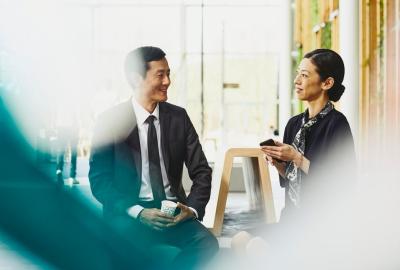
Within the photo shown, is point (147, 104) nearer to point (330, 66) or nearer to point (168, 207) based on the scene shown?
point (168, 207)

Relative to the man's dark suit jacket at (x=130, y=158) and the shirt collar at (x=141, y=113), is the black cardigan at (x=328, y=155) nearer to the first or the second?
the man's dark suit jacket at (x=130, y=158)

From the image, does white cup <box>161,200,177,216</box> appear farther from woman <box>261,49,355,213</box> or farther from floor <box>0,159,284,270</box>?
floor <box>0,159,284,270</box>

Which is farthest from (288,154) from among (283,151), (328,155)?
(328,155)

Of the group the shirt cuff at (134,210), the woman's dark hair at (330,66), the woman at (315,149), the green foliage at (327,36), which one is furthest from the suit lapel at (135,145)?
the green foliage at (327,36)

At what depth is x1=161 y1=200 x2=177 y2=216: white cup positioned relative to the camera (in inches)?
96.7

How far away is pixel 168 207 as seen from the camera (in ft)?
8.08

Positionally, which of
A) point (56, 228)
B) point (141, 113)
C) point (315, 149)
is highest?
point (141, 113)

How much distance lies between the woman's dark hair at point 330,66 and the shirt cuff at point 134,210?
85 centimetres

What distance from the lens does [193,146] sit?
8.81ft

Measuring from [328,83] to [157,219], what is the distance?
84 centimetres

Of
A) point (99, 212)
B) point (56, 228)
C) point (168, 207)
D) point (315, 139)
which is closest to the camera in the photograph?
point (168, 207)

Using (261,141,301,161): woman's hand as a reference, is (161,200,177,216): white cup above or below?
below

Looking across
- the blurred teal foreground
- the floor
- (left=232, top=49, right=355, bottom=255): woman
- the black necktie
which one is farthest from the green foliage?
the black necktie

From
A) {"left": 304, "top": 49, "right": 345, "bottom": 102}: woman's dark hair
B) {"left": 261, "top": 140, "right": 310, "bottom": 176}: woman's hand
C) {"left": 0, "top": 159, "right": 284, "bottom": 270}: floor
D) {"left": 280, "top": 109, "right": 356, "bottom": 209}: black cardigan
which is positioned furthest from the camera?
{"left": 0, "top": 159, "right": 284, "bottom": 270}: floor
